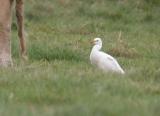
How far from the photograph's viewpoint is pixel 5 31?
403 inches

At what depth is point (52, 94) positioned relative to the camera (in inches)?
284

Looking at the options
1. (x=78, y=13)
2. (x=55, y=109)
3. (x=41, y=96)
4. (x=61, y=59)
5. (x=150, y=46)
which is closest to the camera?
(x=55, y=109)

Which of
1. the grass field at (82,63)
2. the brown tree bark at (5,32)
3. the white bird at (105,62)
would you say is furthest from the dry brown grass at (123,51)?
the brown tree bark at (5,32)

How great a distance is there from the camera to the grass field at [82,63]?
260 inches

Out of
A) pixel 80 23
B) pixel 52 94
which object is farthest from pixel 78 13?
pixel 52 94

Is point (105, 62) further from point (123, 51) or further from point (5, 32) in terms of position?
point (123, 51)

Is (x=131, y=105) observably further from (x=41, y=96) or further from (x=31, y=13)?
(x=31, y=13)

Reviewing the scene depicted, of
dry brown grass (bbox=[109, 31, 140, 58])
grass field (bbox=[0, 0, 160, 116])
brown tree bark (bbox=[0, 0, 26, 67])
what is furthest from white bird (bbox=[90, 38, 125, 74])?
dry brown grass (bbox=[109, 31, 140, 58])

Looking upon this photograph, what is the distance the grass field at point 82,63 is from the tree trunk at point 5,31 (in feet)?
1.16

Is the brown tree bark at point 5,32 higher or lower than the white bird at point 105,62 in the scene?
higher

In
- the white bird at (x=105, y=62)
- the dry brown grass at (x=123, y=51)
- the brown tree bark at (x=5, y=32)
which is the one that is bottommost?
the dry brown grass at (x=123, y=51)

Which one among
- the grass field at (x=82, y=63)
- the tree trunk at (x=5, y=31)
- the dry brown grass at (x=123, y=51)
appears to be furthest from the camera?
the dry brown grass at (x=123, y=51)

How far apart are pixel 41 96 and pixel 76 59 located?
18.7ft

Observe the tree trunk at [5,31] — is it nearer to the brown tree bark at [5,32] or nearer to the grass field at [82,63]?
the brown tree bark at [5,32]
